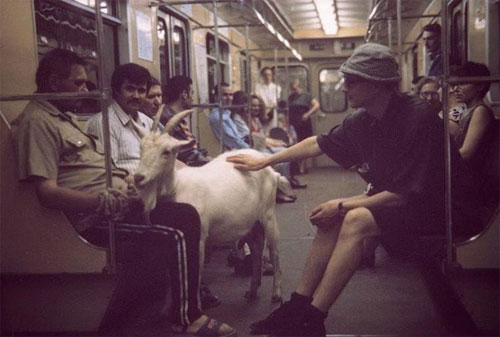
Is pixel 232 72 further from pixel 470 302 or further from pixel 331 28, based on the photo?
pixel 470 302

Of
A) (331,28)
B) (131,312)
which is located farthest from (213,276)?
(331,28)

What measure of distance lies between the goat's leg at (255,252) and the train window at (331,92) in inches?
435

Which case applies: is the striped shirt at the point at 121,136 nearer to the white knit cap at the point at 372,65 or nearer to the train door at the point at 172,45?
the white knit cap at the point at 372,65

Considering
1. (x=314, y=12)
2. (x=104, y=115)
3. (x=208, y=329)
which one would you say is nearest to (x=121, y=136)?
(x=104, y=115)

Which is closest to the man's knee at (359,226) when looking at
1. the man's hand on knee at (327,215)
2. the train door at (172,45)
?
the man's hand on knee at (327,215)

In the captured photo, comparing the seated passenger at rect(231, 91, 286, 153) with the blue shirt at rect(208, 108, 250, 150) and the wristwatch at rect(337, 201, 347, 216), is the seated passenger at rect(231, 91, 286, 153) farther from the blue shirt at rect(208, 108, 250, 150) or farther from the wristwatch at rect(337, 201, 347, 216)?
the wristwatch at rect(337, 201, 347, 216)

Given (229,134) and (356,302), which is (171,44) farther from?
(356,302)

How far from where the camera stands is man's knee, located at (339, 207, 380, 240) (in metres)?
2.93

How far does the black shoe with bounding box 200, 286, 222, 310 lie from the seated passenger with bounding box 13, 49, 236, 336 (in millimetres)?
596

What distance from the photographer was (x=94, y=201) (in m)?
2.91

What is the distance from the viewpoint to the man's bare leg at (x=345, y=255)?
9.50 ft

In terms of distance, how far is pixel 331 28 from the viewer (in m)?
12.9

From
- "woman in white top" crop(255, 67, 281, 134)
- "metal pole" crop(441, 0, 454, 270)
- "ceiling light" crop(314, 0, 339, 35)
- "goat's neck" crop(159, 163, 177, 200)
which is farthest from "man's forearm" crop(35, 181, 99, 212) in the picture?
"woman in white top" crop(255, 67, 281, 134)

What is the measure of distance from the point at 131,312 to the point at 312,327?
1.30 metres
